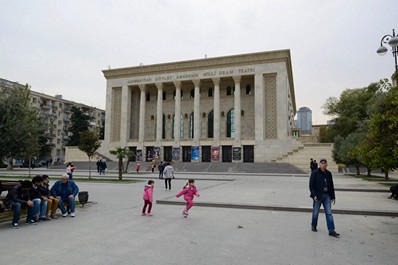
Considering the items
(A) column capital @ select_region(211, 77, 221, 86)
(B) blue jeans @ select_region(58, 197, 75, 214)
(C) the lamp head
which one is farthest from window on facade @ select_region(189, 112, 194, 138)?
(B) blue jeans @ select_region(58, 197, 75, 214)

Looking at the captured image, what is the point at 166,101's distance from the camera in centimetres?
5041

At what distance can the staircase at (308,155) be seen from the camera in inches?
1475

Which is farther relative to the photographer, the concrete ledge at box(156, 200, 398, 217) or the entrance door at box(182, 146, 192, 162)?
the entrance door at box(182, 146, 192, 162)

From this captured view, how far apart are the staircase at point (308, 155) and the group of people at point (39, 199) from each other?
110 ft

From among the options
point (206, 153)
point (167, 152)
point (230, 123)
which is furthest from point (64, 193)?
point (230, 123)

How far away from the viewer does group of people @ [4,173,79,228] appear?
7.17 meters

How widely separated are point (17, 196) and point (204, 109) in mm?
41512

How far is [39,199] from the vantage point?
754cm

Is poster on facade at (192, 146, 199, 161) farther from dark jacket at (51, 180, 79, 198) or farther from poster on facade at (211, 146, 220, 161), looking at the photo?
dark jacket at (51, 180, 79, 198)

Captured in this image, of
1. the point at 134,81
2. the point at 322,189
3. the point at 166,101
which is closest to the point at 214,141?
the point at 166,101

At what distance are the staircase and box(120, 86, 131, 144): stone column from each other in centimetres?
2499

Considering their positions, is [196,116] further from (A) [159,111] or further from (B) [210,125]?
(A) [159,111]

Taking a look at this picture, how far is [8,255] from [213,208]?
6.20m


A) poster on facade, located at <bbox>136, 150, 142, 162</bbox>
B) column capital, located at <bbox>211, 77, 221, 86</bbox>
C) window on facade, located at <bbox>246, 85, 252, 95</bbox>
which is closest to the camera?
column capital, located at <bbox>211, 77, 221, 86</bbox>
